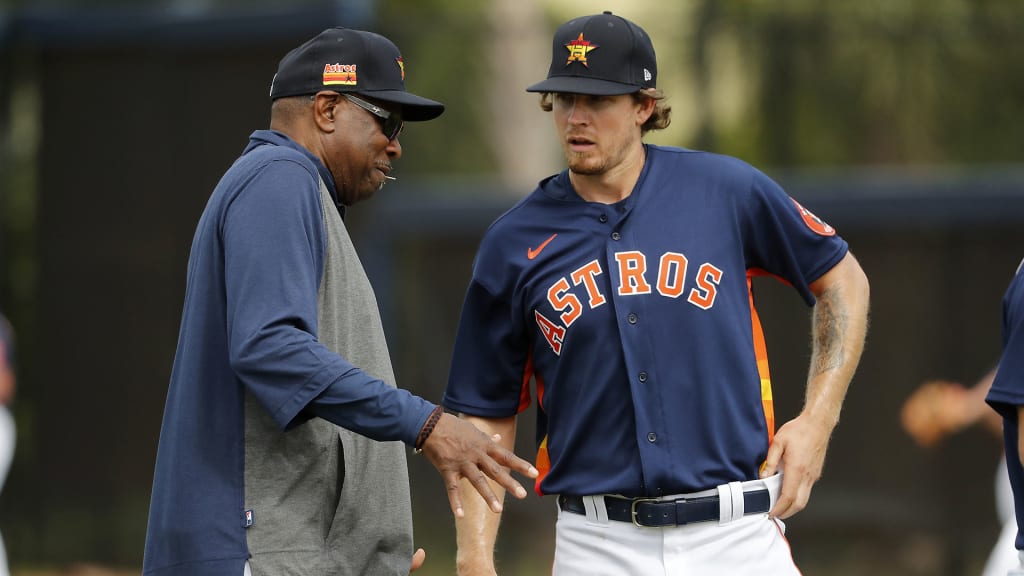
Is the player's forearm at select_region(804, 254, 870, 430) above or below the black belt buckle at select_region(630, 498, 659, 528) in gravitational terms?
above

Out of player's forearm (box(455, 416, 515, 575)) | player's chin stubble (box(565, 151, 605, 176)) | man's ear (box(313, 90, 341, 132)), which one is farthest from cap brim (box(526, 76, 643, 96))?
player's forearm (box(455, 416, 515, 575))

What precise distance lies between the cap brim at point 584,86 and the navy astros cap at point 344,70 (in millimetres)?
508

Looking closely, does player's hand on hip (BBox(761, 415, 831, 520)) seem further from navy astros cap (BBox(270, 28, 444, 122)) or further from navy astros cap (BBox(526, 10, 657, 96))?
navy astros cap (BBox(270, 28, 444, 122))

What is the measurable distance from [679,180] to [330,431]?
4.39 ft

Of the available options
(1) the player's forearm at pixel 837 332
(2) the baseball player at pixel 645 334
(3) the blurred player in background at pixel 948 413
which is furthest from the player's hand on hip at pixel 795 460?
(3) the blurred player in background at pixel 948 413

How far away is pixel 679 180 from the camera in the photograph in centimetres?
411

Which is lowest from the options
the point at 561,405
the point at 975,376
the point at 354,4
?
the point at 975,376

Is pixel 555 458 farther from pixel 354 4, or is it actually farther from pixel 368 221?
pixel 354 4

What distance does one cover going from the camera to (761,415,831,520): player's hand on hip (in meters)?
3.87

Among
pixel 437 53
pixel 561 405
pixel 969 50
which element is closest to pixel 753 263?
pixel 561 405

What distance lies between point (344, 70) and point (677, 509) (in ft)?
4.90

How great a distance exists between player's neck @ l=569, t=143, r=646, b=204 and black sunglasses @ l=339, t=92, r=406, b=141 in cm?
64

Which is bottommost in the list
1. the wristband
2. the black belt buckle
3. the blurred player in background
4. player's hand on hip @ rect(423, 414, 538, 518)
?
the blurred player in background

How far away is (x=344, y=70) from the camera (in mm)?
3570
